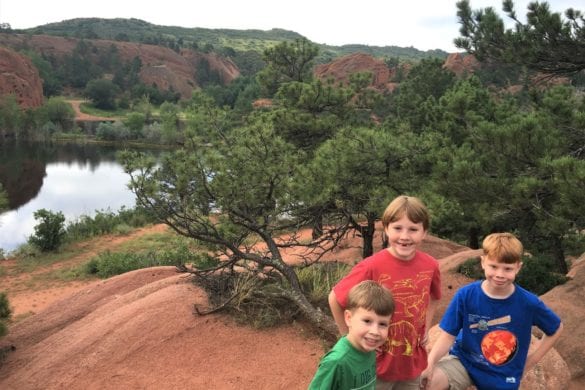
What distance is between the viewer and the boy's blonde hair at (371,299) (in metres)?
2.09

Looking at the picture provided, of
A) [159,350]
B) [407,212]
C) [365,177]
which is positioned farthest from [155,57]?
[407,212]

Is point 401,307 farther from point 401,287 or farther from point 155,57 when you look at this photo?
point 155,57

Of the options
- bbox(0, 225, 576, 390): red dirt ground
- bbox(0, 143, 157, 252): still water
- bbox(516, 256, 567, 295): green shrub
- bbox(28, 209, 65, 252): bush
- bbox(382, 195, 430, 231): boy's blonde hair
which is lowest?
bbox(0, 143, 157, 252): still water

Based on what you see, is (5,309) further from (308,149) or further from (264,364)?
(308,149)

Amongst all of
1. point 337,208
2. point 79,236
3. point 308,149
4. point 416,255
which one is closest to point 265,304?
point 337,208

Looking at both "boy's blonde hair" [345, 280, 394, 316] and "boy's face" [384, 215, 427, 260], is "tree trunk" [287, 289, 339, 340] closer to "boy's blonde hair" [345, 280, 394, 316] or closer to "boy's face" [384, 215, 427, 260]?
"boy's face" [384, 215, 427, 260]

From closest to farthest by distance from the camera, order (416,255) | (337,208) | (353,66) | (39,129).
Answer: (416,255)
(337,208)
(39,129)
(353,66)

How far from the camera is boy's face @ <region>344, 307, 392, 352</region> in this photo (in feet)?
6.82

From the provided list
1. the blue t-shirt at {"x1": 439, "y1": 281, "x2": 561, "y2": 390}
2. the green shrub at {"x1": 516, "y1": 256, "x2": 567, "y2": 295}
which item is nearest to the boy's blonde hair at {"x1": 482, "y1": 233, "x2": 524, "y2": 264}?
the blue t-shirt at {"x1": 439, "y1": 281, "x2": 561, "y2": 390}

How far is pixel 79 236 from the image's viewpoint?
16.3 meters

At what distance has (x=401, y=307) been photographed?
2.53m

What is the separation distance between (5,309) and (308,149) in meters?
7.42

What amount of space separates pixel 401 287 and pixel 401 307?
109 millimetres

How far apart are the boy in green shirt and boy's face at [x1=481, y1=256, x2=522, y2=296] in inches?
27.9
